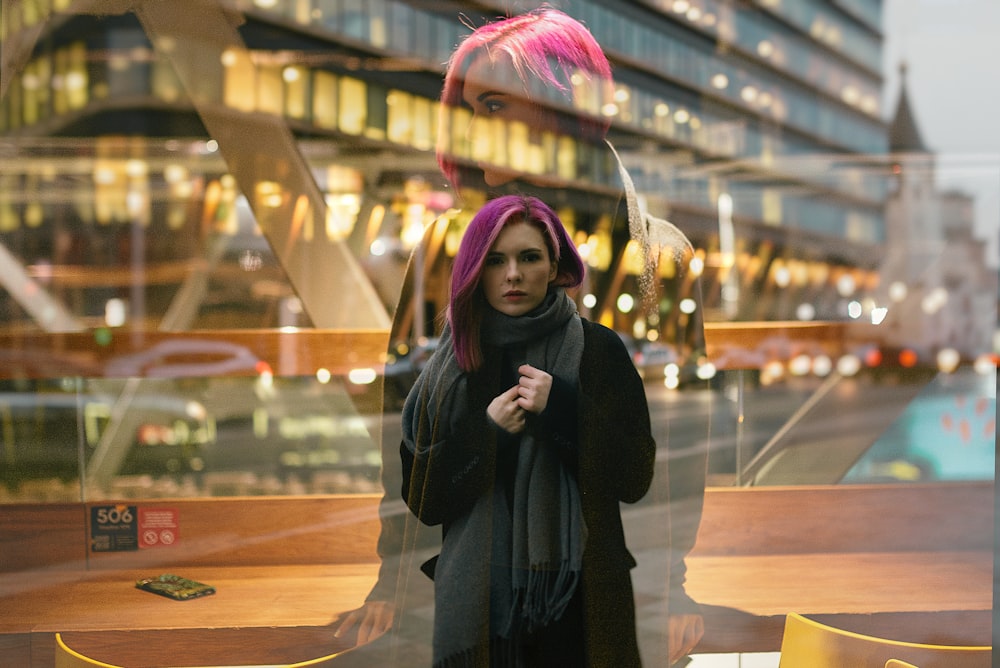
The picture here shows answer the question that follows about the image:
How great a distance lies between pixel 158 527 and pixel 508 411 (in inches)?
35.4

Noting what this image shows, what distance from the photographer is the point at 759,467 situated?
171cm

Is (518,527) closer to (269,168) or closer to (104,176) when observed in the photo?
(269,168)

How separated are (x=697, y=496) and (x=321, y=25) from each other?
3.98ft

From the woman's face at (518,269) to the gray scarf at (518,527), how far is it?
2cm

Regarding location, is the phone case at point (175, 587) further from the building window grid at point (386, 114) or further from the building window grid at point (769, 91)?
the building window grid at point (769, 91)

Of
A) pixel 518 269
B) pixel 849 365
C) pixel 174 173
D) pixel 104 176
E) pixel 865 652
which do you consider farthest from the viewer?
pixel 174 173

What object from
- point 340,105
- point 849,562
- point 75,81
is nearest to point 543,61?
point 340,105

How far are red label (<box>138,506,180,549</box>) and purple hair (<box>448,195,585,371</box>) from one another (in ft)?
2.73

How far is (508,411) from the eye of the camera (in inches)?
45.4

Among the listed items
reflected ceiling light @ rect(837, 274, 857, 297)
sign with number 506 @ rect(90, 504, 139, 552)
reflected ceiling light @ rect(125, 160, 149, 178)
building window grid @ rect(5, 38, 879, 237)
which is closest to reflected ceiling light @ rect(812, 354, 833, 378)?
reflected ceiling light @ rect(837, 274, 857, 297)

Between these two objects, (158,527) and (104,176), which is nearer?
(158,527)

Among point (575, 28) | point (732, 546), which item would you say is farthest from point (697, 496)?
point (575, 28)

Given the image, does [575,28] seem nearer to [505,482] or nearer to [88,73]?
[505,482]

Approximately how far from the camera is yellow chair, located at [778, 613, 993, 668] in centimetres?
144
